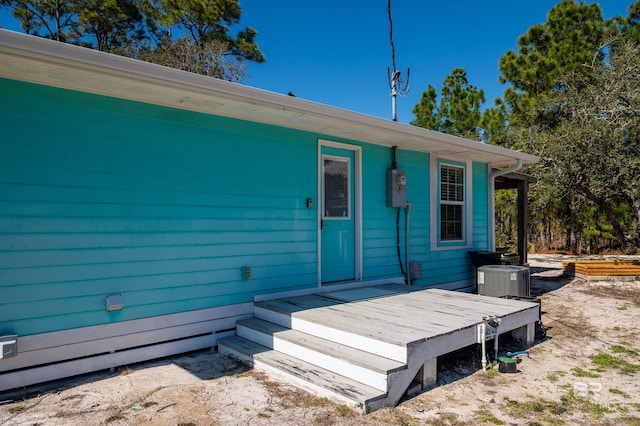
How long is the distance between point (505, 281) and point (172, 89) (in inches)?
179

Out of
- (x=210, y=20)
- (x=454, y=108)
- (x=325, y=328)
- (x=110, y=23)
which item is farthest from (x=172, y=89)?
(x=454, y=108)

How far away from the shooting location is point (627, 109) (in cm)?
1069

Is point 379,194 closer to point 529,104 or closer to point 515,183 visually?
point 515,183

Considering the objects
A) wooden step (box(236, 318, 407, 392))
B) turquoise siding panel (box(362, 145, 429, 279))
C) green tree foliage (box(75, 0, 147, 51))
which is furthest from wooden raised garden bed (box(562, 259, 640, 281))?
green tree foliage (box(75, 0, 147, 51))

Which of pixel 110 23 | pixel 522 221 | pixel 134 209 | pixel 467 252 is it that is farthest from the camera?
pixel 110 23

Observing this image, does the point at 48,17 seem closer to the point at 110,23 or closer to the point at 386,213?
the point at 110,23

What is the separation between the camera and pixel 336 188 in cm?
536

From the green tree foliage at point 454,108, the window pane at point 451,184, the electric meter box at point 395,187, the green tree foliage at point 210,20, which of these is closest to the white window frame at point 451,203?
the window pane at point 451,184

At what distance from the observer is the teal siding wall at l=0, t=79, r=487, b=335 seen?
321 cm

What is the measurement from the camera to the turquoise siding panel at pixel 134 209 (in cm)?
321

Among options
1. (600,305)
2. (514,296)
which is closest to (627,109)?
(600,305)

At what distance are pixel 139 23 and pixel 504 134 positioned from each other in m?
Result: 13.7

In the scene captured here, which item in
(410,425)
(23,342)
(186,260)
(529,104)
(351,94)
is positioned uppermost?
(351,94)

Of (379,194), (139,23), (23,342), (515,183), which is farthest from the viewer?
(139,23)
